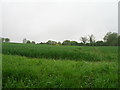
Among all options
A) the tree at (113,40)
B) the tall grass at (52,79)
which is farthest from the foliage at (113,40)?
the tall grass at (52,79)

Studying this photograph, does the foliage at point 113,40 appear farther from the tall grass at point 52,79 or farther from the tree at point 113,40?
the tall grass at point 52,79

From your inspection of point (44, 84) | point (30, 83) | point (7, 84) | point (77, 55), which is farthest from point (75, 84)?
point (77, 55)

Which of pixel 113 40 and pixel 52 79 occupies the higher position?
pixel 113 40

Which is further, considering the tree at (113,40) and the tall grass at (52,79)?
the tree at (113,40)

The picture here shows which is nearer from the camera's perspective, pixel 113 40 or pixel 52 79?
pixel 52 79

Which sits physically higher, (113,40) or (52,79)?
(113,40)

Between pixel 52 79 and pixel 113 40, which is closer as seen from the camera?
pixel 52 79

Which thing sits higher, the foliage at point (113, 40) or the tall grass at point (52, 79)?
the foliage at point (113, 40)

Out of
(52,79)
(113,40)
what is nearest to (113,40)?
(113,40)

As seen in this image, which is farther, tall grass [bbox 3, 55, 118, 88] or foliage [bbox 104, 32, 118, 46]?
foliage [bbox 104, 32, 118, 46]

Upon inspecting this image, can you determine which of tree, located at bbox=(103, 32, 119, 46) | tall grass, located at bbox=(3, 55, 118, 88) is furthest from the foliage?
tall grass, located at bbox=(3, 55, 118, 88)

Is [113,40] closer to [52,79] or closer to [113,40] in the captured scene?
[113,40]

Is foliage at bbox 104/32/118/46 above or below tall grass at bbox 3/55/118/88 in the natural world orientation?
above

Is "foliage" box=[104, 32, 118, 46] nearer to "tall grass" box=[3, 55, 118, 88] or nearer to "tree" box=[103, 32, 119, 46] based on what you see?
"tree" box=[103, 32, 119, 46]
